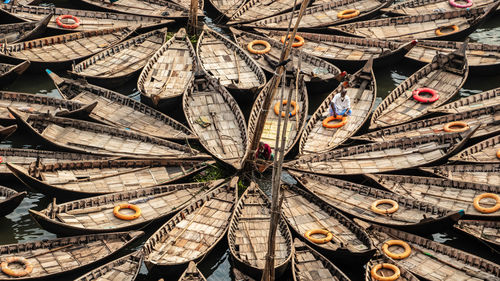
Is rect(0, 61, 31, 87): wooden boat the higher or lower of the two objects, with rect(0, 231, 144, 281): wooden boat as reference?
higher

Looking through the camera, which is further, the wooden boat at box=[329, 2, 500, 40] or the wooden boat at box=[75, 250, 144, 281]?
the wooden boat at box=[329, 2, 500, 40]

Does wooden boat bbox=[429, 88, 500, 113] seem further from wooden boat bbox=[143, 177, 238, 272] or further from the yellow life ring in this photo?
wooden boat bbox=[143, 177, 238, 272]

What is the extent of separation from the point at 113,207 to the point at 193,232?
3641 mm

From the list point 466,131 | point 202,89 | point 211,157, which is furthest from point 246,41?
point 466,131

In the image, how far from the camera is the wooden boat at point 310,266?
99.5 feet

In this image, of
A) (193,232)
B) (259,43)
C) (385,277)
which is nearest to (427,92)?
(259,43)

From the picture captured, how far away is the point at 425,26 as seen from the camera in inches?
1838

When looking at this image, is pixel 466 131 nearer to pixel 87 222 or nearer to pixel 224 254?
pixel 224 254

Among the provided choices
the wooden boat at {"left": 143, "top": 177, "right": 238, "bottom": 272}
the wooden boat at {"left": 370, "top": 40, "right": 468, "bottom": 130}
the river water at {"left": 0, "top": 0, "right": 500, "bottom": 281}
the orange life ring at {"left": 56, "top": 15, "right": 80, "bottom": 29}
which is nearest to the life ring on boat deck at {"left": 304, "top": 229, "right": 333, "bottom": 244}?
the river water at {"left": 0, "top": 0, "right": 500, "bottom": 281}

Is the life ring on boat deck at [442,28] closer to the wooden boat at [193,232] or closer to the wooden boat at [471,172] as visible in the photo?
the wooden boat at [471,172]

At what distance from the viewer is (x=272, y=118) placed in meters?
38.8

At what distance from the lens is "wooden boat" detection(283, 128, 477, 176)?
117ft

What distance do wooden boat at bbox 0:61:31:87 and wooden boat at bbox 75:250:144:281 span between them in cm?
1392

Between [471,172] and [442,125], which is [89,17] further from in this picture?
[471,172]
